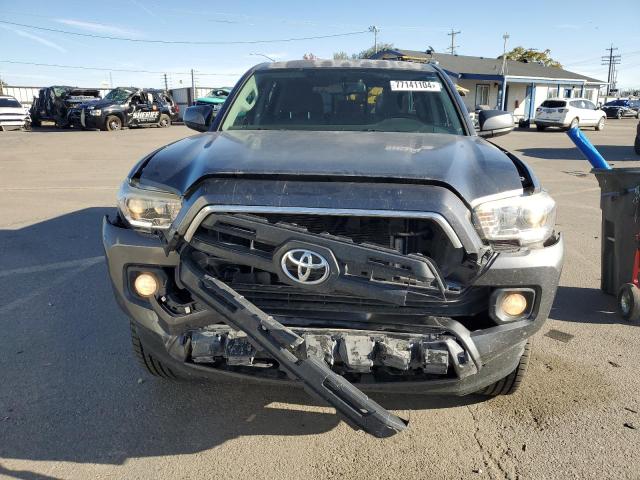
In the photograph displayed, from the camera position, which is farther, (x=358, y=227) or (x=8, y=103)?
(x=8, y=103)

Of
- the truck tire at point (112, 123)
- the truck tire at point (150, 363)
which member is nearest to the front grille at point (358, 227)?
the truck tire at point (150, 363)

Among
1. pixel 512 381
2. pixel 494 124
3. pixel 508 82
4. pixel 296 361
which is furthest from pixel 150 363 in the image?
pixel 508 82

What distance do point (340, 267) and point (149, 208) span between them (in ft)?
3.19

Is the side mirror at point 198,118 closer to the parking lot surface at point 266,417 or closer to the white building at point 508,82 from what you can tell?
the parking lot surface at point 266,417

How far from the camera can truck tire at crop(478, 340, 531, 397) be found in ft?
9.40

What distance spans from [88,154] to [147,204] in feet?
47.8

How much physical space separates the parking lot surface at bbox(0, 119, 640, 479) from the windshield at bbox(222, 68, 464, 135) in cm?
177

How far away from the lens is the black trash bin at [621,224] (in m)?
4.18

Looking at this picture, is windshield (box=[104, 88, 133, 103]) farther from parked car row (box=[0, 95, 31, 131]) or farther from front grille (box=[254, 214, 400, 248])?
front grille (box=[254, 214, 400, 248])

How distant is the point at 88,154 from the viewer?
15664 mm

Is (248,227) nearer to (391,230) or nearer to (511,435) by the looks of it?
(391,230)

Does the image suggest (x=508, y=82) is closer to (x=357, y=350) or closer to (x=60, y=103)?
(x=60, y=103)

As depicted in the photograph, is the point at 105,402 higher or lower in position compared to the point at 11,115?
lower

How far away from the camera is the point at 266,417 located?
9.74ft
